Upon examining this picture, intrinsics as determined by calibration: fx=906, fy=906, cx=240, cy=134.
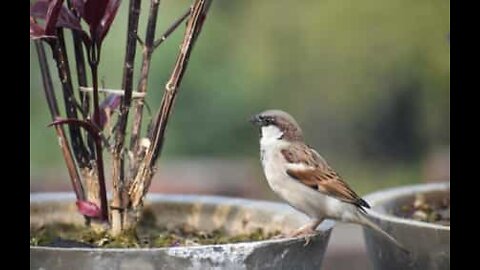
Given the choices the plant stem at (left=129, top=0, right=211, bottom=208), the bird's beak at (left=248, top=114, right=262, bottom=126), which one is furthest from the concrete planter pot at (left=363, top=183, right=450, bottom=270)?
the plant stem at (left=129, top=0, right=211, bottom=208)

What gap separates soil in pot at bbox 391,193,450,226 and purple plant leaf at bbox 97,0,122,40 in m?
0.69

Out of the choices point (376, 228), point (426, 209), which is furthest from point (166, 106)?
point (426, 209)

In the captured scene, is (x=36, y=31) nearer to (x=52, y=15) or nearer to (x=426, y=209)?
(x=52, y=15)

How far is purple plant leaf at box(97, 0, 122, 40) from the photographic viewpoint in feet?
4.11

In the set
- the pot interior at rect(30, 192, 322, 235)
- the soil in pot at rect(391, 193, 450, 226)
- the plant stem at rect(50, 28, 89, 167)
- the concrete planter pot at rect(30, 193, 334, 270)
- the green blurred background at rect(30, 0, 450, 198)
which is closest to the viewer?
the concrete planter pot at rect(30, 193, 334, 270)

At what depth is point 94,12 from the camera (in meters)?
1.25

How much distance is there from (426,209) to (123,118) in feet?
2.17

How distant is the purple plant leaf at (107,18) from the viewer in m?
1.25

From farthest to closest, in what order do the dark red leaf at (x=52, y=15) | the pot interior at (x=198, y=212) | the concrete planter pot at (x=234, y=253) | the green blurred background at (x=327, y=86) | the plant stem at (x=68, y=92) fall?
the green blurred background at (x=327, y=86)
the pot interior at (x=198, y=212)
the plant stem at (x=68, y=92)
the dark red leaf at (x=52, y=15)
the concrete planter pot at (x=234, y=253)

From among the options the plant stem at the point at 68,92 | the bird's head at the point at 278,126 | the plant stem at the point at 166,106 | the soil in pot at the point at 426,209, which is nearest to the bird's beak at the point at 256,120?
the bird's head at the point at 278,126

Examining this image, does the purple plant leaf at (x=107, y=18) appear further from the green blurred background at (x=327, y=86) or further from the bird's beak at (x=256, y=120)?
the green blurred background at (x=327, y=86)

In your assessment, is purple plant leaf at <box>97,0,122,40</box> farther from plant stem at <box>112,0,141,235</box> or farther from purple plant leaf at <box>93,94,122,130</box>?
purple plant leaf at <box>93,94,122,130</box>
